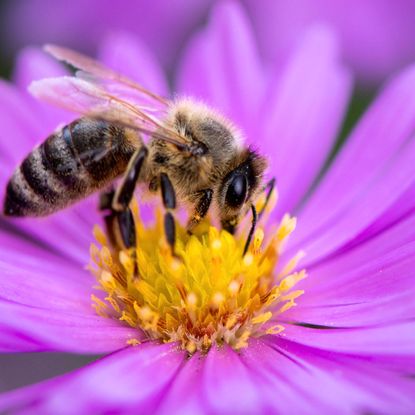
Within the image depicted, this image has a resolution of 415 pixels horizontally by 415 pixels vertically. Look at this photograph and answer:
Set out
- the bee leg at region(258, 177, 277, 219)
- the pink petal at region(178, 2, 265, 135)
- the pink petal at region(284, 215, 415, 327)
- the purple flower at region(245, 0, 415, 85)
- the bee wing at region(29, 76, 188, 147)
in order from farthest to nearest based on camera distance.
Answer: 1. the purple flower at region(245, 0, 415, 85)
2. the pink petal at region(178, 2, 265, 135)
3. the bee leg at region(258, 177, 277, 219)
4. the pink petal at region(284, 215, 415, 327)
5. the bee wing at region(29, 76, 188, 147)

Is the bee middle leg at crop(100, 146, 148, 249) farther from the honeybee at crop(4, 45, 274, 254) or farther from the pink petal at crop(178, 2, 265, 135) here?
the pink petal at crop(178, 2, 265, 135)

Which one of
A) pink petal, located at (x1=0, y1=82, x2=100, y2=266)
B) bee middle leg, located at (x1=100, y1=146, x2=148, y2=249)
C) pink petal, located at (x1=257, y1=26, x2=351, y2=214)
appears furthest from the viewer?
pink petal, located at (x1=257, y1=26, x2=351, y2=214)

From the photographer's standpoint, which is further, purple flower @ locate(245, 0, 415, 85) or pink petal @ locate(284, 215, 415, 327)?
purple flower @ locate(245, 0, 415, 85)

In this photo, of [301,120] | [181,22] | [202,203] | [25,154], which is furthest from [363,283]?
[181,22]

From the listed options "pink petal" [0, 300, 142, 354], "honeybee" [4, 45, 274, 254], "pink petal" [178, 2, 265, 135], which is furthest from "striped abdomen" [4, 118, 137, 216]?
"pink petal" [178, 2, 265, 135]

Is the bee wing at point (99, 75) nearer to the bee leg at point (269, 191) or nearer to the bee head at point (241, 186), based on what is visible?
the bee head at point (241, 186)

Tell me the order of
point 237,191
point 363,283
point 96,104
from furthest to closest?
point 363,283 → point 237,191 → point 96,104

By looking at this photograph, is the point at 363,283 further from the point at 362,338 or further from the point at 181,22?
the point at 181,22

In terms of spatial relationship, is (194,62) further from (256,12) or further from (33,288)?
(256,12)
